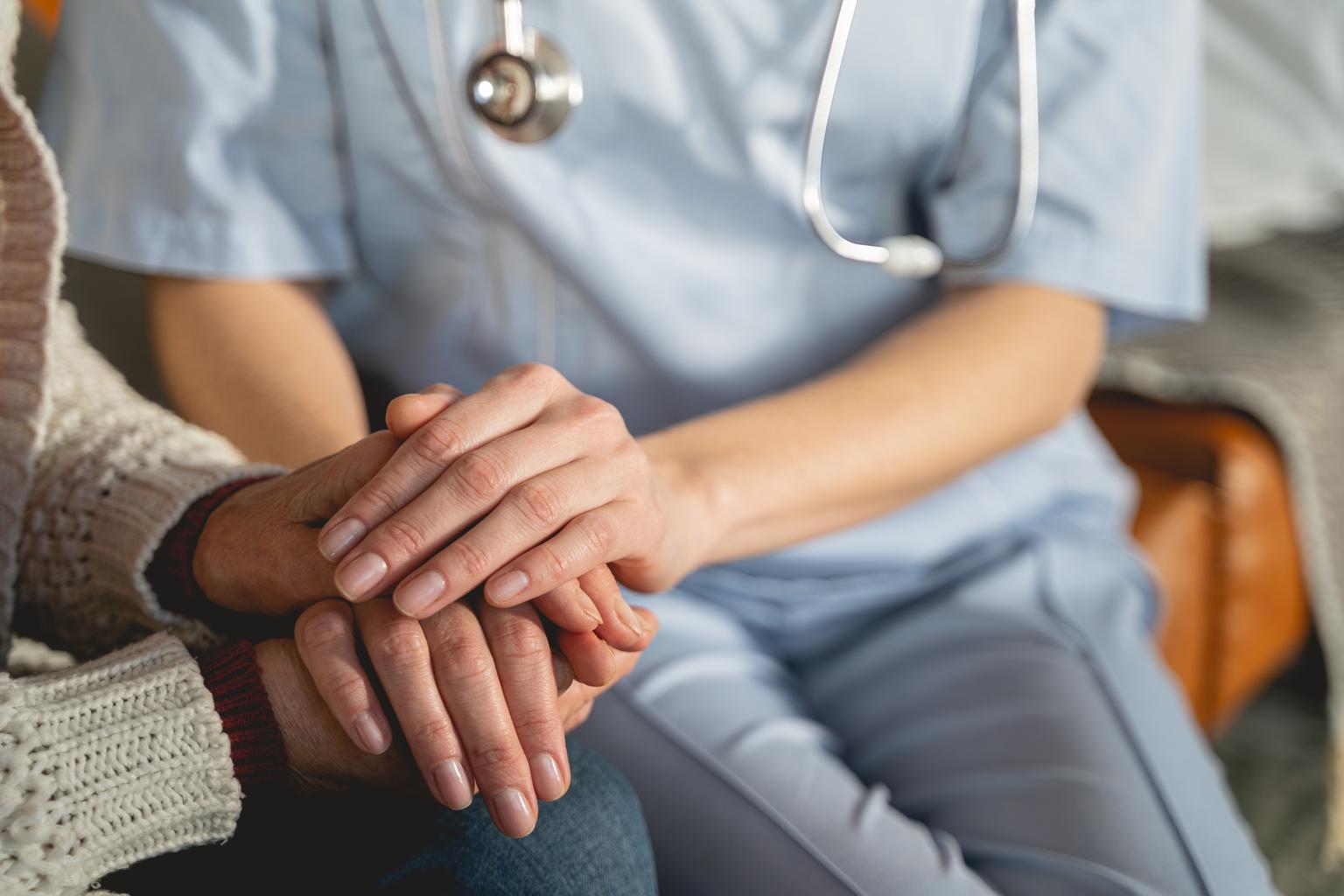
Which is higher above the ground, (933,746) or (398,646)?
(398,646)

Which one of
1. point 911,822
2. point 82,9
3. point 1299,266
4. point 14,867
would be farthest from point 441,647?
point 1299,266

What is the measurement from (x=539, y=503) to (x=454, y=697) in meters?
0.07

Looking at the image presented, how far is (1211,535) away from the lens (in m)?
1.04

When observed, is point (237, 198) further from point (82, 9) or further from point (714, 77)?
point (714, 77)

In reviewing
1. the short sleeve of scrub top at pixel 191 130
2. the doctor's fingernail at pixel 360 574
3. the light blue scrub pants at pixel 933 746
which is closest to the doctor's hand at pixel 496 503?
the doctor's fingernail at pixel 360 574

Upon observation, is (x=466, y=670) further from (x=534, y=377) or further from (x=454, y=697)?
(x=534, y=377)

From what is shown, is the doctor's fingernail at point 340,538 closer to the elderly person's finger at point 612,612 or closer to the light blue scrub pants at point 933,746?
the elderly person's finger at point 612,612

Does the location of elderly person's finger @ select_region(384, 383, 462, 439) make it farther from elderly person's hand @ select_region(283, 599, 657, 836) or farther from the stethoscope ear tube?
the stethoscope ear tube

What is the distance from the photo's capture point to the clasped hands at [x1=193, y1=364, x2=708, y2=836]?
0.42m

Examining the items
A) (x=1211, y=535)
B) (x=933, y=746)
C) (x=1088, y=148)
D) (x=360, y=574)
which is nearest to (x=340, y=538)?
(x=360, y=574)

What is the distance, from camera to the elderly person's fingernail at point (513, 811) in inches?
16.3

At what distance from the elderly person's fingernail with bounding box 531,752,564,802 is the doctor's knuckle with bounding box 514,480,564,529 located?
0.08 meters

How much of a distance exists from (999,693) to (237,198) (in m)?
0.51

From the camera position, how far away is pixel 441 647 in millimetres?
425
